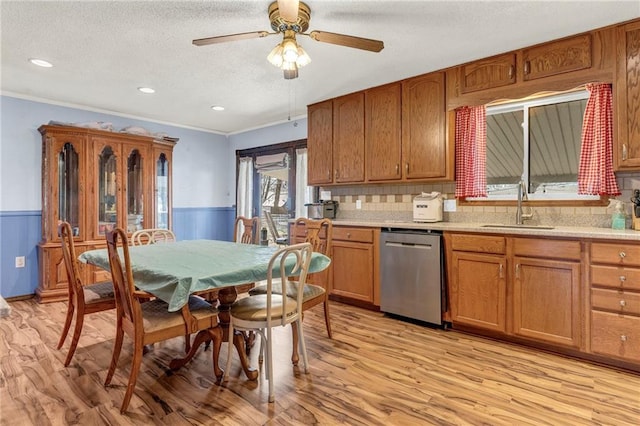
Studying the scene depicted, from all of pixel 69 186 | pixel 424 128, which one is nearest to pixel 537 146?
pixel 424 128

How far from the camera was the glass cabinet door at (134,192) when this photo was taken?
4.39m

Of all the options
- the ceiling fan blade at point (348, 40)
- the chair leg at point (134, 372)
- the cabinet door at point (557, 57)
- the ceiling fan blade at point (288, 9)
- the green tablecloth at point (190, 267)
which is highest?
the cabinet door at point (557, 57)

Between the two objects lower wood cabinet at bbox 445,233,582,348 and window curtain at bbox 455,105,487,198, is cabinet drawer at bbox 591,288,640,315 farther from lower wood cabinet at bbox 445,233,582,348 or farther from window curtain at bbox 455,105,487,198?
window curtain at bbox 455,105,487,198

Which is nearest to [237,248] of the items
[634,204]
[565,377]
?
[565,377]

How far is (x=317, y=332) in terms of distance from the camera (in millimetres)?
2934

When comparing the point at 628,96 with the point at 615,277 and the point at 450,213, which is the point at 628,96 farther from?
the point at 450,213

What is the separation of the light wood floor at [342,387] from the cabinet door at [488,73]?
210 centimetres

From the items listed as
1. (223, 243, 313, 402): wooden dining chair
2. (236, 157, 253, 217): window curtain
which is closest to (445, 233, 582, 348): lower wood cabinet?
(223, 243, 313, 402): wooden dining chair

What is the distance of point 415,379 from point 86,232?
12.6 ft

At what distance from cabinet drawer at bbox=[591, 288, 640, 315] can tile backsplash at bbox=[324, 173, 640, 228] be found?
2.14ft

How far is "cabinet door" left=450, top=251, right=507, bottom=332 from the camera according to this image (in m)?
2.68

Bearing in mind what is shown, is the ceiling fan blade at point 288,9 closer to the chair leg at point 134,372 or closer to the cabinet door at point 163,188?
the chair leg at point 134,372

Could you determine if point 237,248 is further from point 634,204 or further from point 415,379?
point 634,204

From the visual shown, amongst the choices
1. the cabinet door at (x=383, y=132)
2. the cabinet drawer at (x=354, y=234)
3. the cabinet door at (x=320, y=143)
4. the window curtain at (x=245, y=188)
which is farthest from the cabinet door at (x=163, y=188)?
the cabinet door at (x=383, y=132)
